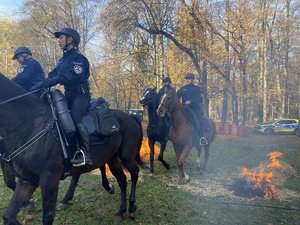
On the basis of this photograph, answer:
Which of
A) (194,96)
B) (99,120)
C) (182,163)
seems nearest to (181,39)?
(194,96)

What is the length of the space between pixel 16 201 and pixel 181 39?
16.2m

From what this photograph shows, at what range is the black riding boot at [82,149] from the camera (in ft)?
11.4

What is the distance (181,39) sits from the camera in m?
17.4

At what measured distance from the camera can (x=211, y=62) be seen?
17859 millimetres

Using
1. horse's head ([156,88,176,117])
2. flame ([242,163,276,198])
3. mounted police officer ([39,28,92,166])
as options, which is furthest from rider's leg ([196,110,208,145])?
mounted police officer ([39,28,92,166])

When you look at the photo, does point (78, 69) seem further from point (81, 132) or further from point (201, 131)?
point (201, 131)

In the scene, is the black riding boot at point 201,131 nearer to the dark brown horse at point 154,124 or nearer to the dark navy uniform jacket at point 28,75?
the dark brown horse at point 154,124

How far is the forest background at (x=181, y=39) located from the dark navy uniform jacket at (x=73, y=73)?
40.5 ft

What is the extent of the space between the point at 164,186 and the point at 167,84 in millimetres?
3140

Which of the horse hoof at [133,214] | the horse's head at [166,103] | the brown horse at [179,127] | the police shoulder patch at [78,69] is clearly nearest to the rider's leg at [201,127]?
the brown horse at [179,127]

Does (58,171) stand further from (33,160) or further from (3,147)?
(3,147)

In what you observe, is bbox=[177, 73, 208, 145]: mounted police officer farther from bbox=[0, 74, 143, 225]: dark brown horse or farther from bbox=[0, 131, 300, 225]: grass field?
bbox=[0, 74, 143, 225]: dark brown horse

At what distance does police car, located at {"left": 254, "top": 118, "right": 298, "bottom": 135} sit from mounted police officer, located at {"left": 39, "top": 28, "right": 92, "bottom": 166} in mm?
22174

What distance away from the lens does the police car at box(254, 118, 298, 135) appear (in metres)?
22.6
